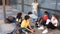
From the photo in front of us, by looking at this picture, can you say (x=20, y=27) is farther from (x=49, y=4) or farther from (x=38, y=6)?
(x=38, y=6)

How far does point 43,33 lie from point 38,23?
129 cm

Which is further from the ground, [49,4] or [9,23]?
[49,4]

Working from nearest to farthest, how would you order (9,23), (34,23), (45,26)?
(45,26) < (34,23) < (9,23)

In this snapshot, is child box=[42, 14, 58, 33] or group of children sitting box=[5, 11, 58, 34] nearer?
group of children sitting box=[5, 11, 58, 34]

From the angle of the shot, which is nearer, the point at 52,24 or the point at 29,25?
the point at 29,25

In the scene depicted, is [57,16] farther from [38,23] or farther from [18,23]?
[18,23]

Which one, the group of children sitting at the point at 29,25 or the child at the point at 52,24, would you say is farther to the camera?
the child at the point at 52,24

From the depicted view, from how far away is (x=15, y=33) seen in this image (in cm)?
632

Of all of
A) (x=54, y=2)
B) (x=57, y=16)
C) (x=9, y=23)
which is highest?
(x=54, y=2)

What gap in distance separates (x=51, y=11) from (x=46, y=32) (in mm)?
1832

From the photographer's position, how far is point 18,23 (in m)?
7.13

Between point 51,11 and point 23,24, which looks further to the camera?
point 51,11

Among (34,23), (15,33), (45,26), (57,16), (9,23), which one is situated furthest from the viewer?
(9,23)

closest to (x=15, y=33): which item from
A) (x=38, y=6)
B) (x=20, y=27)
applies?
(x=20, y=27)
